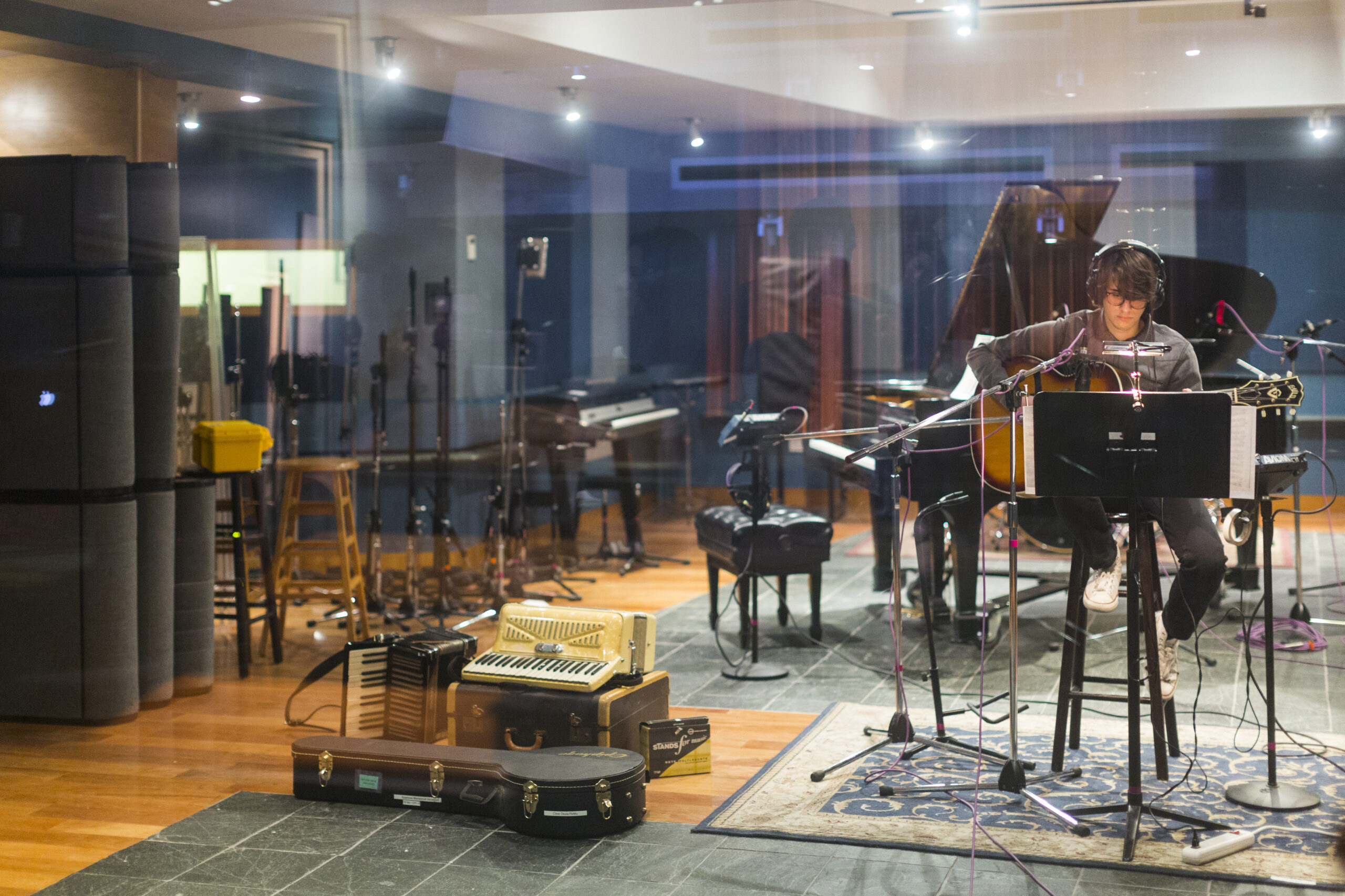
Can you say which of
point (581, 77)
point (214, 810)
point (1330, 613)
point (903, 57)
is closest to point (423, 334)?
point (581, 77)

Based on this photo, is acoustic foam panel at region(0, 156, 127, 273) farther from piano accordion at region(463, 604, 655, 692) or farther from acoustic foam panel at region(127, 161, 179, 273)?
piano accordion at region(463, 604, 655, 692)

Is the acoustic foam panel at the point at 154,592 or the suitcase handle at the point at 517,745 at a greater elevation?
the acoustic foam panel at the point at 154,592

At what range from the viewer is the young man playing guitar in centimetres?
306

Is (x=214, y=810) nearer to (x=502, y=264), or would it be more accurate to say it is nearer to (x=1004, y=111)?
(x=502, y=264)

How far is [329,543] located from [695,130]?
2578mm

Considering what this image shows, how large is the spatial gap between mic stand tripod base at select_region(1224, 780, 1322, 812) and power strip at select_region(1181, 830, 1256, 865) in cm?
28

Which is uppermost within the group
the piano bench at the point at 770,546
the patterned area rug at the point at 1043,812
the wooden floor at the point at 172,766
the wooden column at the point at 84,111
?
the wooden column at the point at 84,111

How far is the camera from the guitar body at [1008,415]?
2975 mm

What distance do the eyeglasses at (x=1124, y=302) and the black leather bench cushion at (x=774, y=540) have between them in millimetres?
1885

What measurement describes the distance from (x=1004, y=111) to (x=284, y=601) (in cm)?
372

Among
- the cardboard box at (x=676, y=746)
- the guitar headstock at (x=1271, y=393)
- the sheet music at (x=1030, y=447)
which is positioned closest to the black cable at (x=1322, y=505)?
the guitar headstock at (x=1271, y=393)

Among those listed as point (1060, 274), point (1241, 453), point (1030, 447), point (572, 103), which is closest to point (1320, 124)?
point (1060, 274)

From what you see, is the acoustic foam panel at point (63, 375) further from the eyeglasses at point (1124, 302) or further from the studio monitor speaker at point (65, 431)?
the eyeglasses at point (1124, 302)

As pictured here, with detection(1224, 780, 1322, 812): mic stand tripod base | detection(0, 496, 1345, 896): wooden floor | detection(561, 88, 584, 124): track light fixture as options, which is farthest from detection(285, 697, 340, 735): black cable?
detection(561, 88, 584, 124): track light fixture
